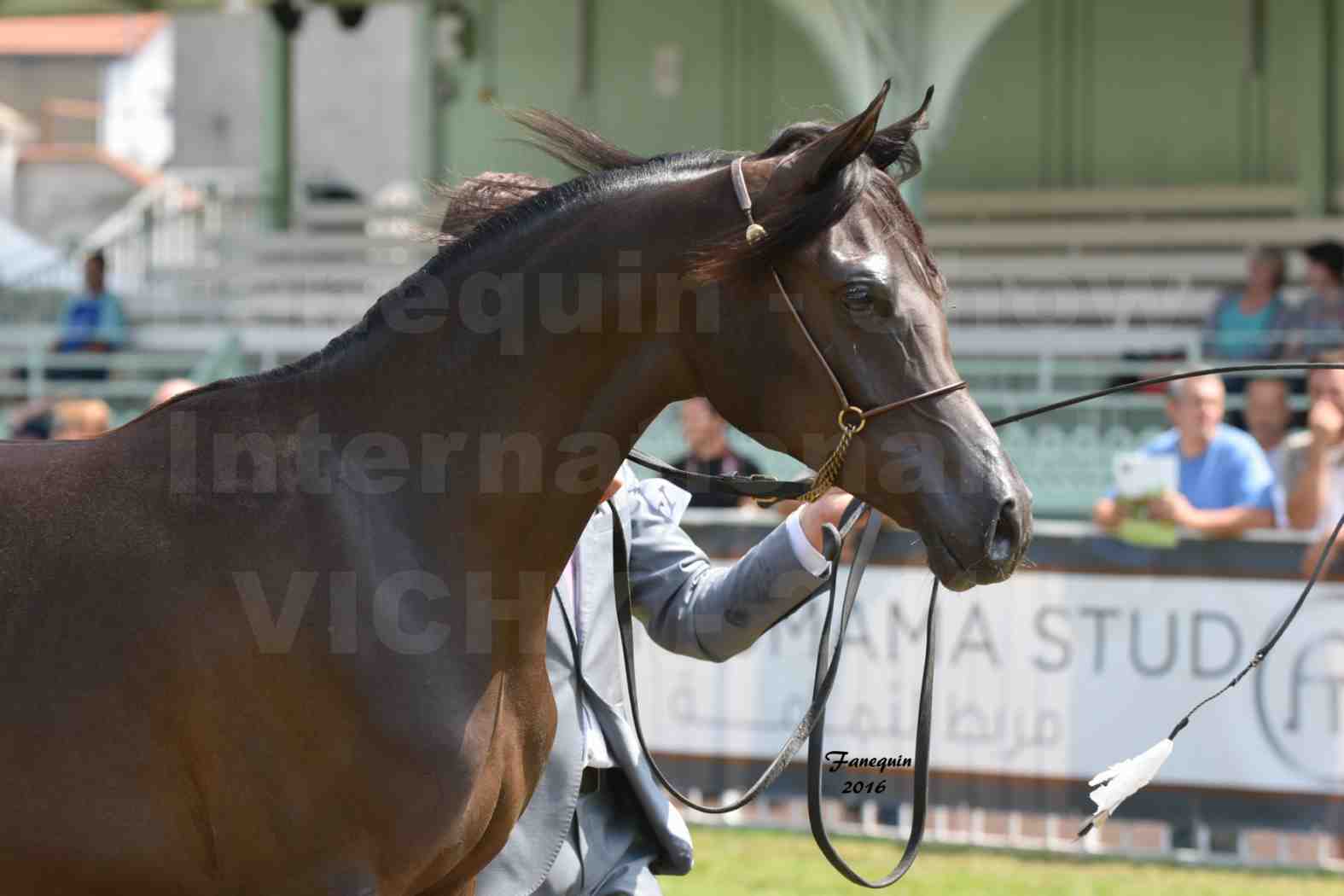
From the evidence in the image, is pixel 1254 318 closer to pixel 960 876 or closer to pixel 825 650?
pixel 960 876

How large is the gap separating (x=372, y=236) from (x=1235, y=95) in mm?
7005

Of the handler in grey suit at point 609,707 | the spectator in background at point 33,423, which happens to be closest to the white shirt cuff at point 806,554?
the handler in grey suit at point 609,707

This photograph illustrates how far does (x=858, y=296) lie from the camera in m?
2.67

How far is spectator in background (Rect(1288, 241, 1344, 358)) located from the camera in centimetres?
984

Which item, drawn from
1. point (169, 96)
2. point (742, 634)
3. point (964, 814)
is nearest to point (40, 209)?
point (169, 96)

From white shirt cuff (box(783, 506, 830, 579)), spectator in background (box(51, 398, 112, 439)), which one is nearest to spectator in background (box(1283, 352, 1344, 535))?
white shirt cuff (box(783, 506, 830, 579))

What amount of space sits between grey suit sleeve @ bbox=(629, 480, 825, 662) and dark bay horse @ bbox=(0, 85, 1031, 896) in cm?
55

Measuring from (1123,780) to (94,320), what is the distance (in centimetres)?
1237

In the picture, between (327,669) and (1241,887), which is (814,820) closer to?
(327,669)

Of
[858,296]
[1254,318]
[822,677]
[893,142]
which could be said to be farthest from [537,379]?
[1254,318]

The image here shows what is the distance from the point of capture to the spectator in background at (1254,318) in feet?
33.6

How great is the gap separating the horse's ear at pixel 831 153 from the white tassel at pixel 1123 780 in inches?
46.0

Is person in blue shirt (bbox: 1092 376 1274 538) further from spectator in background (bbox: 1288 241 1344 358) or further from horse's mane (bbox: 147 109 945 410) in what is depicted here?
horse's mane (bbox: 147 109 945 410)

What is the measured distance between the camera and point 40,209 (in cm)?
2964
